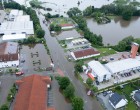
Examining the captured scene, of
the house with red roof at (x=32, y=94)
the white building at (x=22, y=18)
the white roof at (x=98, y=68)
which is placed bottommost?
the house with red roof at (x=32, y=94)

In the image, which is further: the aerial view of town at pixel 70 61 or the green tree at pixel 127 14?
the green tree at pixel 127 14

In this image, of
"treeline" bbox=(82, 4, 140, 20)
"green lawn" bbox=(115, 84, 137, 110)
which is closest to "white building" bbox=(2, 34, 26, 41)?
"treeline" bbox=(82, 4, 140, 20)

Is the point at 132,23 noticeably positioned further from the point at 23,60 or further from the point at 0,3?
the point at 0,3

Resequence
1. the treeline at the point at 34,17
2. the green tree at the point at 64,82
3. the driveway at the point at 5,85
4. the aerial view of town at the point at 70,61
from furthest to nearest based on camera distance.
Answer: the treeline at the point at 34,17
the green tree at the point at 64,82
the driveway at the point at 5,85
the aerial view of town at the point at 70,61

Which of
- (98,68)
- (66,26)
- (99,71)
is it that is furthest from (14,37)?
(99,71)

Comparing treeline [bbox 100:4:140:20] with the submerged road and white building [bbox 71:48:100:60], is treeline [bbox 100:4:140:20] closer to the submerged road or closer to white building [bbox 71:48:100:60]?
the submerged road

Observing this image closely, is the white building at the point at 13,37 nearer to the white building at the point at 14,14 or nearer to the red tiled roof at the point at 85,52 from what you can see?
the white building at the point at 14,14

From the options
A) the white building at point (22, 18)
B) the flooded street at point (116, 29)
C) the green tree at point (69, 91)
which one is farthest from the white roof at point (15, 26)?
the green tree at point (69, 91)
